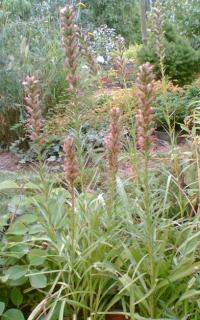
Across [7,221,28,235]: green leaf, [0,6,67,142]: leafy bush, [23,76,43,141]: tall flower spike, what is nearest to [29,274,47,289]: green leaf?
[7,221,28,235]: green leaf

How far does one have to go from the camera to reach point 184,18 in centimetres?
945

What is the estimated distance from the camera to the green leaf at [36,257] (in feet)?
6.44

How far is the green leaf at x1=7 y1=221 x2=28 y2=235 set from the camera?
2.12m

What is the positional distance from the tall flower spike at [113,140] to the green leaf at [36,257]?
417mm

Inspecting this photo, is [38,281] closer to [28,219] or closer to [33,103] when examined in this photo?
[28,219]

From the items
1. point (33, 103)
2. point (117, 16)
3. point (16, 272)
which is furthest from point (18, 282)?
point (117, 16)

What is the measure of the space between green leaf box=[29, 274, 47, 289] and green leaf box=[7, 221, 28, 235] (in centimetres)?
24

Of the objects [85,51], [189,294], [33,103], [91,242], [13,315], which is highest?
[85,51]

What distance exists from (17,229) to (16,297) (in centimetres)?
27

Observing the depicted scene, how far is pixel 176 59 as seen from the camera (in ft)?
22.7

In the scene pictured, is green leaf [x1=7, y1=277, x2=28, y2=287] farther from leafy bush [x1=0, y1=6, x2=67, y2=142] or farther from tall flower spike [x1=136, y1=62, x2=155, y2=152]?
leafy bush [x1=0, y1=6, x2=67, y2=142]

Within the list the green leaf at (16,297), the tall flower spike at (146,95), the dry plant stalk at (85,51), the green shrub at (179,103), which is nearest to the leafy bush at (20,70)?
the green shrub at (179,103)

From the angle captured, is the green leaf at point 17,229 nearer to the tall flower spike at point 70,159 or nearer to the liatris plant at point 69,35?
the tall flower spike at point 70,159

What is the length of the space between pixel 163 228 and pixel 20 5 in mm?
9003
